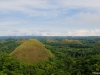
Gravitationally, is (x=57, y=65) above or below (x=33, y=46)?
below

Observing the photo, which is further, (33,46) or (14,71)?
(33,46)

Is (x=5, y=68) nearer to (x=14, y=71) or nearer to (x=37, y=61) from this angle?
(x=14, y=71)

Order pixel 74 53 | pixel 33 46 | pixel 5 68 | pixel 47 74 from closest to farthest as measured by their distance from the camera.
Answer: pixel 47 74 < pixel 5 68 < pixel 33 46 < pixel 74 53

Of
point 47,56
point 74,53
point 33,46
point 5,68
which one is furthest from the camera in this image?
point 74,53

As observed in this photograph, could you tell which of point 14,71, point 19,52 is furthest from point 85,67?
point 19,52

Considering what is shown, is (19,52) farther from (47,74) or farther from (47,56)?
(47,74)

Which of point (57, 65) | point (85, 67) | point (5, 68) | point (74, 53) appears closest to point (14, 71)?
point (5, 68)
